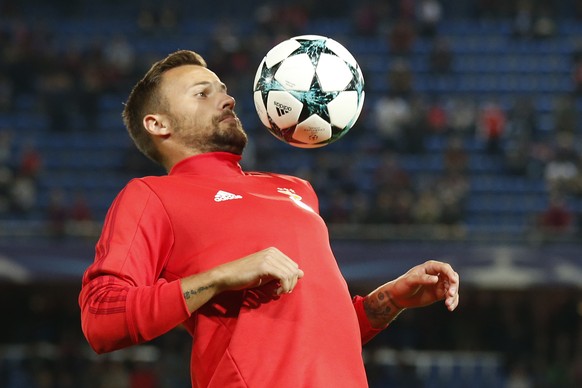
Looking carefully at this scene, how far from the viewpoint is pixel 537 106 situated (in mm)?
20547

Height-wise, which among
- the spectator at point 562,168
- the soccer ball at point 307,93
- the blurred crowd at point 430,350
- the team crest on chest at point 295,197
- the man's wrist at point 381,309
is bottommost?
the blurred crowd at point 430,350

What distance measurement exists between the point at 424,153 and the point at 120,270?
1582 cm

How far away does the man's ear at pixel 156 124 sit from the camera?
14.4 ft

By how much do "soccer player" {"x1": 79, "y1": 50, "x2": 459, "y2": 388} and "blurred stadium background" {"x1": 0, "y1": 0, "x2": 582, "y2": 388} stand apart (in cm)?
1031

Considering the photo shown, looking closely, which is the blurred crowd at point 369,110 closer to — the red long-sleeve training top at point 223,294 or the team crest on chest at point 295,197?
the team crest on chest at point 295,197

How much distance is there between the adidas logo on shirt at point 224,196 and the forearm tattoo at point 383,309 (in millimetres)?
803

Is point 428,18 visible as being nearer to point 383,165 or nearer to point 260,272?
point 383,165

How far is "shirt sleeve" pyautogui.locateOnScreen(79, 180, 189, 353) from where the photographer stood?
372 cm

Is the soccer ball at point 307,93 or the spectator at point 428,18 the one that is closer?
the soccer ball at point 307,93

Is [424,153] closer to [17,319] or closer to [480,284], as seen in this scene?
[480,284]

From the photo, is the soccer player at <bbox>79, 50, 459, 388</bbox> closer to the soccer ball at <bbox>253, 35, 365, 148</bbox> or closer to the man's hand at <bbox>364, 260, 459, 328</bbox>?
the man's hand at <bbox>364, 260, 459, 328</bbox>

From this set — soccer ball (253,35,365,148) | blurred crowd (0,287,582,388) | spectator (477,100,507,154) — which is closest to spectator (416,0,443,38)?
spectator (477,100,507,154)

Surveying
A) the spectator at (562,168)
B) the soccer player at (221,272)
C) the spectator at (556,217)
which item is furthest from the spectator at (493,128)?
the soccer player at (221,272)

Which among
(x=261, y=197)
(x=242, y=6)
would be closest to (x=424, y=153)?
(x=242, y=6)
